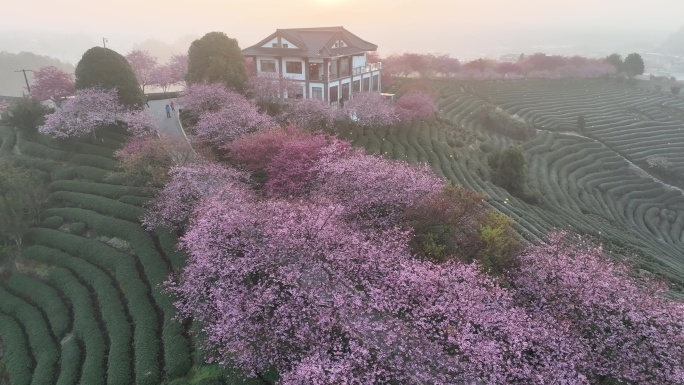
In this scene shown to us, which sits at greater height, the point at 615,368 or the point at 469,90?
the point at 469,90

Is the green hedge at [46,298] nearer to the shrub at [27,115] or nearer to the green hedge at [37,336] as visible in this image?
the green hedge at [37,336]

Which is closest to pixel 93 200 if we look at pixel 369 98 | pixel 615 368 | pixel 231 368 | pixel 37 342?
pixel 37 342

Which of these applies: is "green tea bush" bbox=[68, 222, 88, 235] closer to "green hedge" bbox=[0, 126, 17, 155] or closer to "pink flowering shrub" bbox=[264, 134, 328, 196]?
"pink flowering shrub" bbox=[264, 134, 328, 196]

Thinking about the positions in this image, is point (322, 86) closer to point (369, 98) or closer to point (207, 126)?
point (369, 98)

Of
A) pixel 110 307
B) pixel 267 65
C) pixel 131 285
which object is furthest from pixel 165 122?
pixel 110 307

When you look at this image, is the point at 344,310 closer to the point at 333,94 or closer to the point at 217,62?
the point at 217,62

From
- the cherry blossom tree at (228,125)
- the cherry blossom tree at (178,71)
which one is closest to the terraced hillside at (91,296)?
the cherry blossom tree at (228,125)
